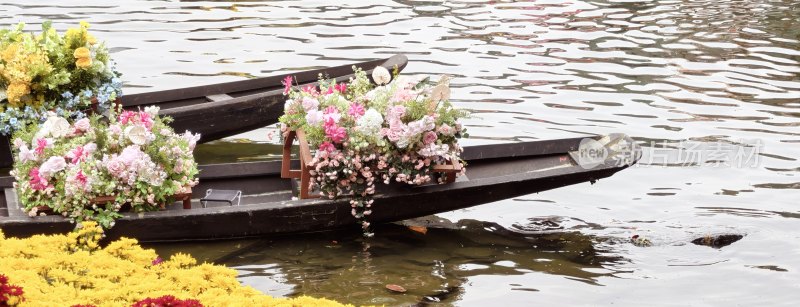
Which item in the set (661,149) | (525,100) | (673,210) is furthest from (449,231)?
(525,100)

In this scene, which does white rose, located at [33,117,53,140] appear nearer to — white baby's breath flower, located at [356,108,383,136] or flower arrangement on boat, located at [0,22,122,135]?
flower arrangement on boat, located at [0,22,122,135]

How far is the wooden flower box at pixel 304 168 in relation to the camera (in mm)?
7859

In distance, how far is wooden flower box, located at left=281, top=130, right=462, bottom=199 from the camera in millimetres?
7859

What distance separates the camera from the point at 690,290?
7.44 m

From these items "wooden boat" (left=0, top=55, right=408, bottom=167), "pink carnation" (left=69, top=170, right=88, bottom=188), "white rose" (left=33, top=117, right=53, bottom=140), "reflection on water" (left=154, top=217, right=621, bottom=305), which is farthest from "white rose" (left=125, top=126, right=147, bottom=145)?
"wooden boat" (left=0, top=55, right=408, bottom=167)

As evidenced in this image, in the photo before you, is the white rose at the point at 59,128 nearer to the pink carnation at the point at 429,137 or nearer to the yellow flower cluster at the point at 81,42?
the yellow flower cluster at the point at 81,42

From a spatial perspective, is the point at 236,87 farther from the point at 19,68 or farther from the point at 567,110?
the point at 567,110

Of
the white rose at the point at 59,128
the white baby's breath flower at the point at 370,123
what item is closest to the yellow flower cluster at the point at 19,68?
the white rose at the point at 59,128

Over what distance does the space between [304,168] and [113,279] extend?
231 centimetres

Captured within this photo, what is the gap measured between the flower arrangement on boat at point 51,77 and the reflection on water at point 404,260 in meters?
1.99

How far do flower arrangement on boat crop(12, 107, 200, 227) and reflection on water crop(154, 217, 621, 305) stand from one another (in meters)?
0.50

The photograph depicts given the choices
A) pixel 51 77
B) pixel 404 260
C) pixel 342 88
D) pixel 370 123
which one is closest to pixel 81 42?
pixel 51 77

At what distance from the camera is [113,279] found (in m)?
5.87

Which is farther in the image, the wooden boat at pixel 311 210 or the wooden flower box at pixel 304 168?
the wooden flower box at pixel 304 168
